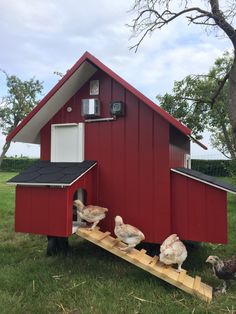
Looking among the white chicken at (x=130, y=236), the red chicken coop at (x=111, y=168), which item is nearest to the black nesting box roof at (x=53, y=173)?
the red chicken coop at (x=111, y=168)

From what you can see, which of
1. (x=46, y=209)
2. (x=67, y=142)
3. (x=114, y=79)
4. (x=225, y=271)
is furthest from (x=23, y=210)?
(x=225, y=271)

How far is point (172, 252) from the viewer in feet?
18.1

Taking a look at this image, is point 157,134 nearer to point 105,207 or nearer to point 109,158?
point 109,158

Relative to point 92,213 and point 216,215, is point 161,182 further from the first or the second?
point 92,213

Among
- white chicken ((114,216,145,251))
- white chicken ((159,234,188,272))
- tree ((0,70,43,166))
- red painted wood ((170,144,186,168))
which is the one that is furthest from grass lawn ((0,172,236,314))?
tree ((0,70,43,166))

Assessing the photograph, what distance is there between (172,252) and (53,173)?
2.44 m

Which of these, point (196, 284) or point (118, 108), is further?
point (118, 108)

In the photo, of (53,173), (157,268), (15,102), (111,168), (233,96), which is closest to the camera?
(157,268)

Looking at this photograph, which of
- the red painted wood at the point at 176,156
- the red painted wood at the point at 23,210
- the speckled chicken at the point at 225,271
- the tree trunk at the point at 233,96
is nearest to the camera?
the speckled chicken at the point at 225,271

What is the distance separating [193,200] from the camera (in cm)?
617

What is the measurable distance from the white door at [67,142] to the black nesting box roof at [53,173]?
15cm

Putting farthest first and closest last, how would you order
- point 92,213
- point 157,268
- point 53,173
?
point 53,173 < point 92,213 < point 157,268

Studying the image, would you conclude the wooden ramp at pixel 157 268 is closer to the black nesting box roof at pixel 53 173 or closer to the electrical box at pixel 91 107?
the black nesting box roof at pixel 53 173

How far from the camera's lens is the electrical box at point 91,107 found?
6863 mm
